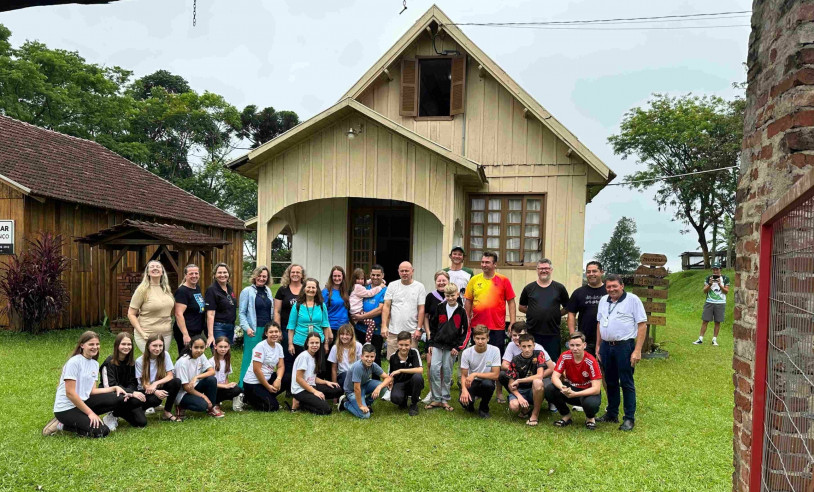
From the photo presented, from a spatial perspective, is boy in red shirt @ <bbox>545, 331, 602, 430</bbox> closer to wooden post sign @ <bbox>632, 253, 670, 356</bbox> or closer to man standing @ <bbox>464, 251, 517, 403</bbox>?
man standing @ <bbox>464, 251, 517, 403</bbox>

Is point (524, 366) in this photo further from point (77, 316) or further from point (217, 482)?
point (77, 316)

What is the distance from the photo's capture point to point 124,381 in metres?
5.37

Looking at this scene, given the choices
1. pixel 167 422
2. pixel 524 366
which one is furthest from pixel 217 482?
pixel 524 366

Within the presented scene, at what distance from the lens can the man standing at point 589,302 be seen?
614cm

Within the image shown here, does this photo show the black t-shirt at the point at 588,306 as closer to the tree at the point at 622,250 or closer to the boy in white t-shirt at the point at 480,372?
the boy in white t-shirt at the point at 480,372

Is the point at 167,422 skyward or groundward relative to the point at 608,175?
groundward

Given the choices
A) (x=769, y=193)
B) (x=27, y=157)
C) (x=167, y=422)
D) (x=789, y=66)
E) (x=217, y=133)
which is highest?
(x=217, y=133)

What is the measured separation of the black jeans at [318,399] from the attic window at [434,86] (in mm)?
6885

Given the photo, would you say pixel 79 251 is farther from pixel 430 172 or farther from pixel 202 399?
pixel 430 172

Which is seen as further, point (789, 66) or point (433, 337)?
point (433, 337)

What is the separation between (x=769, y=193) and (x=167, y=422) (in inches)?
223

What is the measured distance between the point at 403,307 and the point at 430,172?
11.4 feet

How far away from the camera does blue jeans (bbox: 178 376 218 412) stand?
559 cm

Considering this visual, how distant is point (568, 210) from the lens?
9.98 m
